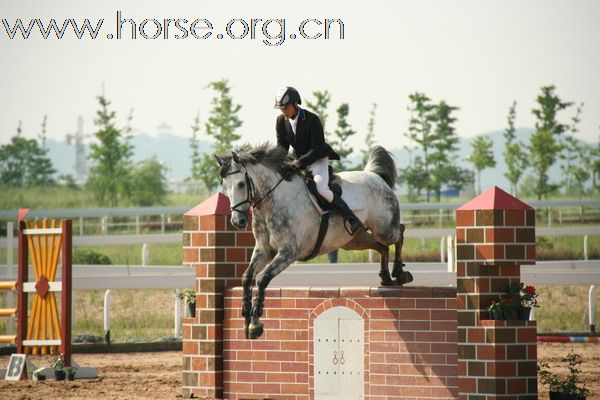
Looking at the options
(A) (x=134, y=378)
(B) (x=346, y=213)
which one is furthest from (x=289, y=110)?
(A) (x=134, y=378)

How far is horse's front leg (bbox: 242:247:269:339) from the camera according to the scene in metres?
10.2

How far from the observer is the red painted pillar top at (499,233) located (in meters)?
9.93

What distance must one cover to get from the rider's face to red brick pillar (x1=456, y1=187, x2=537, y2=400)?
5.66 feet

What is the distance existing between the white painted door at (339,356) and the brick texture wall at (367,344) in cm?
6

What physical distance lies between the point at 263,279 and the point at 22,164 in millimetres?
34448

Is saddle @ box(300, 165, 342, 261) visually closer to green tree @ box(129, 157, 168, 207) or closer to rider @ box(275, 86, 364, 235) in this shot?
rider @ box(275, 86, 364, 235)

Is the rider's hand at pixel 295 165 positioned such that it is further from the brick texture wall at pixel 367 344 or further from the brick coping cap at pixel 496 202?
the brick coping cap at pixel 496 202

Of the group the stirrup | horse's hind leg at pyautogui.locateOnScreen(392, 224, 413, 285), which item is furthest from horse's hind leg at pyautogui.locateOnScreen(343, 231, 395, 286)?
the stirrup

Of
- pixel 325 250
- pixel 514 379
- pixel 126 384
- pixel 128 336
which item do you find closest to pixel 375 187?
pixel 325 250

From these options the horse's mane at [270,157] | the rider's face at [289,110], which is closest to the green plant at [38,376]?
the horse's mane at [270,157]

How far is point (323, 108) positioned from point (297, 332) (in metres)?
22.1

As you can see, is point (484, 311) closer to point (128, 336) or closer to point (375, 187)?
point (375, 187)

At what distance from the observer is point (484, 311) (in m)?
9.96

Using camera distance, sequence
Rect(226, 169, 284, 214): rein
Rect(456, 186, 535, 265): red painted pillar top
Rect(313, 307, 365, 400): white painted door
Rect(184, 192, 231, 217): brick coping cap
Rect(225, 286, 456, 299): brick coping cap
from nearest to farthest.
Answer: Rect(456, 186, 535, 265): red painted pillar top
Rect(226, 169, 284, 214): rein
Rect(225, 286, 456, 299): brick coping cap
Rect(313, 307, 365, 400): white painted door
Rect(184, 192, 231, 217): brick coping cap
